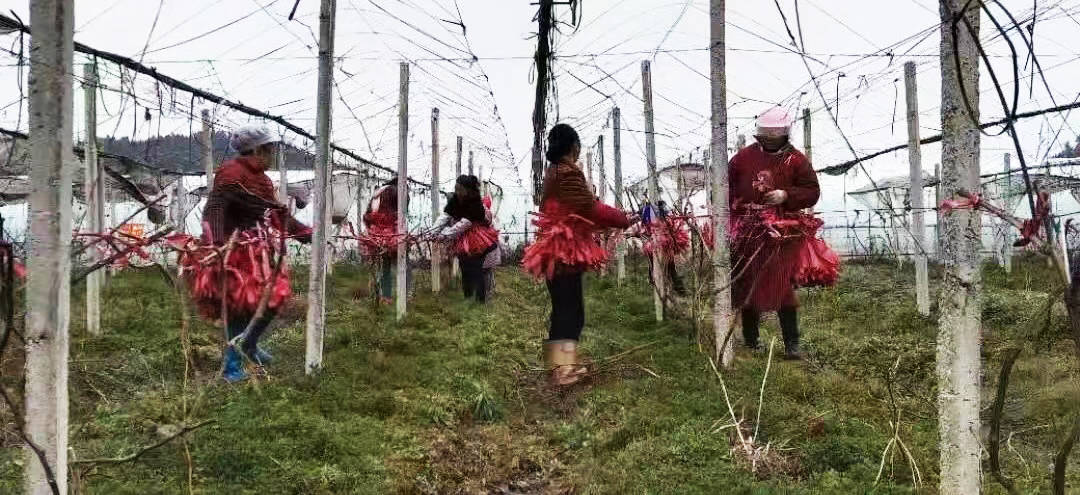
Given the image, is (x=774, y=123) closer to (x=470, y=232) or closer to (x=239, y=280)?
(x=239, y=280)

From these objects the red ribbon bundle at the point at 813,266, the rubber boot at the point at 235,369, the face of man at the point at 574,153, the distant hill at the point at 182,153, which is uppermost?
the distant hill at the point at 182,153

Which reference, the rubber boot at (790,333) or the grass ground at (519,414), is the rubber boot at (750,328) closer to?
the rubber boot at (790,333)

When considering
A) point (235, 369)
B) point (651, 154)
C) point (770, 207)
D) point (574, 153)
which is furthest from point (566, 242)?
point (651, 154)

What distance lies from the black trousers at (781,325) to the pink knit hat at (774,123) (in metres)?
1.43

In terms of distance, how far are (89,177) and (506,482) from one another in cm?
509

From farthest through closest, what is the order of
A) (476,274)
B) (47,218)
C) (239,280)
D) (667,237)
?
(476,274)
(667,237)
(239,280)
(47,218)

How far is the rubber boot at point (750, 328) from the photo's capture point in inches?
270

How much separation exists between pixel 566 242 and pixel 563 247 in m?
0.04

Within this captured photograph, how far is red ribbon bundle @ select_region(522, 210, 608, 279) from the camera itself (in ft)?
18.5

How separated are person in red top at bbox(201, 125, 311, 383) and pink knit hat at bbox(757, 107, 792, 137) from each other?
3.60 metres

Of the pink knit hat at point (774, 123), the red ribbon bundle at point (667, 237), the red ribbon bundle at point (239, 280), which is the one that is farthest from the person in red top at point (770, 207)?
the red ribbon bundle at point (239, 280)

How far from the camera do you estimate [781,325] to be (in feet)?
21.6

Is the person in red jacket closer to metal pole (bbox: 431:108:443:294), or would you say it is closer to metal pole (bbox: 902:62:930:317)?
metal pole (bbox: 902:62:930:317)

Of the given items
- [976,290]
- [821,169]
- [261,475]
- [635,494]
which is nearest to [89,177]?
[261,475]
